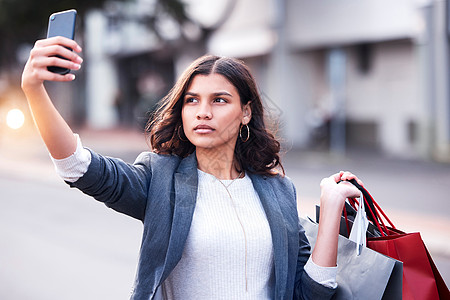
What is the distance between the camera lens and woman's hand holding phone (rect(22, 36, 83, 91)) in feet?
5.11

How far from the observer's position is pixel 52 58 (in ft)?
5.11

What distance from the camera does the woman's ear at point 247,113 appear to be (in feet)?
7.67

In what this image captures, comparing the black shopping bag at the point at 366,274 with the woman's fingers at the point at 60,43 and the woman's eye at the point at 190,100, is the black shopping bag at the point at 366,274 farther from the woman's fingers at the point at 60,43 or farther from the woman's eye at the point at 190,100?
the woman's fingers at the point at 60,43

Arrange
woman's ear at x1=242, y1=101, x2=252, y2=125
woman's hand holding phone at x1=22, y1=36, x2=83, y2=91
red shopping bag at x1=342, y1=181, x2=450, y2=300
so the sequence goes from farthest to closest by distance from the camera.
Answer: woman's ear at x1=242, y1=101, x2=252, y2=125
red shopping bag at x1=342, y1=181, x2=450, y2=300
woman's hand holding phone at x1=22, y1=36, x2=83, y2=91

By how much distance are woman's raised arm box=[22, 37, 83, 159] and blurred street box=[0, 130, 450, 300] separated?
12.5ft

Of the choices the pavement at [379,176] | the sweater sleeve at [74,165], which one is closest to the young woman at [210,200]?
the sweater sleeve at [74,165]

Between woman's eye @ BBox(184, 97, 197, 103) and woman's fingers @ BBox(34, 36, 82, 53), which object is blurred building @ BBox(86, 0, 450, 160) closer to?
woman's eye @ BBox(184, 97, 197, 103)

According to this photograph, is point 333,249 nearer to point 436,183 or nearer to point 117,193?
point 117,193

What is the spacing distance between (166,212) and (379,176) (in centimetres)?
1132

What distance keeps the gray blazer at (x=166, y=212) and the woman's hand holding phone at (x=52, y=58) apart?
356 mm

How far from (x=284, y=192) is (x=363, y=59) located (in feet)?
53.9

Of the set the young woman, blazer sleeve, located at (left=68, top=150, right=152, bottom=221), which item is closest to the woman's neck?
the young woman

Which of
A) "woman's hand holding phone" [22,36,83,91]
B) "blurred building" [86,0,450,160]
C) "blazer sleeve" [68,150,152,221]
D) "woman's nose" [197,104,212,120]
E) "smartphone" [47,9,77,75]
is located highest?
"blurred building" [86,0,450,160]

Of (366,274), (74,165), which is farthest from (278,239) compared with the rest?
(74,165)
